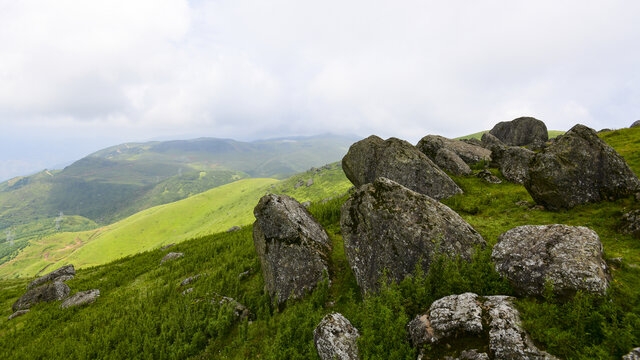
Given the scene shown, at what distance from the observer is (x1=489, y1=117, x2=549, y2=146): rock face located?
49000mm

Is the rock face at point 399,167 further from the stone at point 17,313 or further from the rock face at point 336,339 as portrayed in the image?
the stone at point 17,313

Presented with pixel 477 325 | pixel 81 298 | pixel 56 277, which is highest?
pixel 477 325

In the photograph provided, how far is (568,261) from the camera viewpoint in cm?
758

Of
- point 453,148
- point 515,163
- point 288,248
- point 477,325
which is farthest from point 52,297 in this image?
point 453,148

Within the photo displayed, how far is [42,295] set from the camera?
22.1 m

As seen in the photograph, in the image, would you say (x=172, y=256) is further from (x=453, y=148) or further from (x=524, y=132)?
(x=524, y=132)

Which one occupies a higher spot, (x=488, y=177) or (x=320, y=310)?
(x=488, y=177)

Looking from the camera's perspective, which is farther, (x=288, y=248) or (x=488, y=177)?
(x=488, y=177)

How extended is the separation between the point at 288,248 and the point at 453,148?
25919 millimetres

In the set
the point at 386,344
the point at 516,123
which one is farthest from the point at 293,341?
the point at 516,123

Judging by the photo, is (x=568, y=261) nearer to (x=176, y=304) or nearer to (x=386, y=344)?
(x=386, y=344)

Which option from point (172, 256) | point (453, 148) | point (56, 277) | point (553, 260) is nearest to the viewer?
point (553, 260)

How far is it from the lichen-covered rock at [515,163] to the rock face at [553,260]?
14358 millimetres

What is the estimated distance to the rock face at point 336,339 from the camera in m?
7.99
